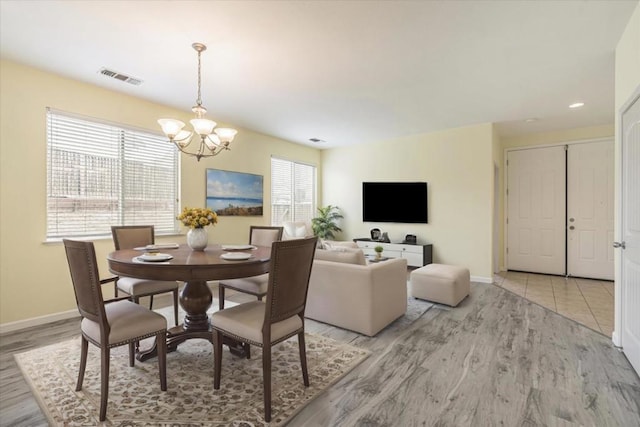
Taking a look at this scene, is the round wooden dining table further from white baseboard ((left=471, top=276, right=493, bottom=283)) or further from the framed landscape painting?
white baseboard ((left=471, top=276, right=493, bottom=283))

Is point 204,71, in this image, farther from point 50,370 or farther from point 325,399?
point 325,399

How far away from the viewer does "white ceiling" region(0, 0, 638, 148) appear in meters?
2.21

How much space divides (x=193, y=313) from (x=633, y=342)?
3.43 m

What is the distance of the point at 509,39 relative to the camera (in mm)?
2564

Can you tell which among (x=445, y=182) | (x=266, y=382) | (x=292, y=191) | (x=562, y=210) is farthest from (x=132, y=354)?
(x=562, y=210)

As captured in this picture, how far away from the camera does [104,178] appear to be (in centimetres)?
371

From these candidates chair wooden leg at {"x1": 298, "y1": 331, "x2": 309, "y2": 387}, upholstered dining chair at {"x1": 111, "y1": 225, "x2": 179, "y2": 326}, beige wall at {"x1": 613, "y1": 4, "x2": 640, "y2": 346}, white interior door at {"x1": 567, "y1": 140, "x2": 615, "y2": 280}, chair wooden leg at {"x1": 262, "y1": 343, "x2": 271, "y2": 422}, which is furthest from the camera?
white interior door at {"x1": 567, "y1": 140, "x2": 615, "y2": 280}

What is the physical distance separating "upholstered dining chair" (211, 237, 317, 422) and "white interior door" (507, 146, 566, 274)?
18.1ft

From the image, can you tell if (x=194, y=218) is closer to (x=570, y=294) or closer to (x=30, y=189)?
(x=30, y=189)

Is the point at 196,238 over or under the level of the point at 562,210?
under

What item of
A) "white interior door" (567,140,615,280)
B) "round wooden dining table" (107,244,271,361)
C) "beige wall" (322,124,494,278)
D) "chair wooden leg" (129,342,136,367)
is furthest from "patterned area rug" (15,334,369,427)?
"white interior door" (567,140,615,280)

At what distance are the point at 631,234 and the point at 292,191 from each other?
5.24m

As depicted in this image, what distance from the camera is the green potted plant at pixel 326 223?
682cm

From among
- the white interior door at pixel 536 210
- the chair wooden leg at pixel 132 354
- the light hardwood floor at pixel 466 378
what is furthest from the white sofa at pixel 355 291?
the white interior door at pixel 536 210
